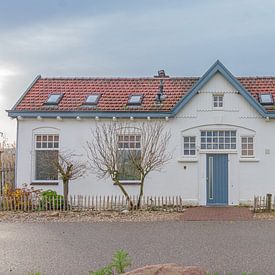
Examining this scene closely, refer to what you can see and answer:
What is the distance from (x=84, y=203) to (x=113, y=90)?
232 inches

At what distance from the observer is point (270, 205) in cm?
1998

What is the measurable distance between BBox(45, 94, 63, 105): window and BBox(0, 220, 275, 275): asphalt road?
784 cm

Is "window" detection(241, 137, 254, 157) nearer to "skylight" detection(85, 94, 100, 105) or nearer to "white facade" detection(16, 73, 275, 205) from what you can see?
"white facade" detection(16, 73, 275, 205)

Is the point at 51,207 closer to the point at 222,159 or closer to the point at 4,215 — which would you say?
the point at 4,215


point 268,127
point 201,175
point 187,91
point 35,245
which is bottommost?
point 35,245

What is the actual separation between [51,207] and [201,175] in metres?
6.64

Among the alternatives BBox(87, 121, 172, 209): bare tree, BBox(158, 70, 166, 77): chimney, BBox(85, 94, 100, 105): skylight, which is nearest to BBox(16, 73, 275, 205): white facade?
BBox(87, 121, 172, 209): bare tree

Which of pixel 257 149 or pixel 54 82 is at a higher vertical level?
pixel 54 82

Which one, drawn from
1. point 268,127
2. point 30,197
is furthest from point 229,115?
point 30,197

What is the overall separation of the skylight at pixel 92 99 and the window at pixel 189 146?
177 inches

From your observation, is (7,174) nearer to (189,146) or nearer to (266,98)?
(189,146)

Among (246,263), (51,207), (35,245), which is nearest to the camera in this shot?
(246,263)

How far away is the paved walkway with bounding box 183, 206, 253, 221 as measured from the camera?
1772cm

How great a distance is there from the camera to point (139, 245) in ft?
40.1
